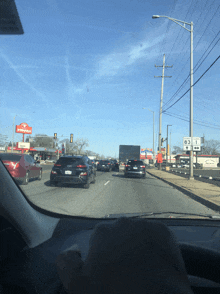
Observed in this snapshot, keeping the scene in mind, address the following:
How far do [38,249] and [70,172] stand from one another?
9.32 metres

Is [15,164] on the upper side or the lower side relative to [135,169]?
upper

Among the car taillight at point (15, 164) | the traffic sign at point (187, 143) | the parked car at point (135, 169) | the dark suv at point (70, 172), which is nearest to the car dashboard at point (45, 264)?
the car taillight at point (15, 164)

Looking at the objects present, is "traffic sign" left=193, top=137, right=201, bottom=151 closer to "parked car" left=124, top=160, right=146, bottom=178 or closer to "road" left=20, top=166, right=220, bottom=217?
"parked car" left=124, top=160, right=146, bottom=178

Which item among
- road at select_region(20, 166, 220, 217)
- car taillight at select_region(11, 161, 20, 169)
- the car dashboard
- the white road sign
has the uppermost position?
the white road sign

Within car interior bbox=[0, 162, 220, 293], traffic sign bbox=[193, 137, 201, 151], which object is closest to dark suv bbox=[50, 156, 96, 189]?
car interior bbox=[0, 162, 220, 293]

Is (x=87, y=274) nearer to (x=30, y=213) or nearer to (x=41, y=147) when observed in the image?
(x=30, y=213)

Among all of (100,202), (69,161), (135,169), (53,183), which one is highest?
(69,161)

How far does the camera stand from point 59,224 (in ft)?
9.95

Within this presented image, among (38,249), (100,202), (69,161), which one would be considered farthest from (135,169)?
(38,249)

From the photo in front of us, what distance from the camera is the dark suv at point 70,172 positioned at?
35.1 feet

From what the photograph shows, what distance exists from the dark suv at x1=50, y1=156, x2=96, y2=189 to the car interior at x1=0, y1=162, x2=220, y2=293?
792cm

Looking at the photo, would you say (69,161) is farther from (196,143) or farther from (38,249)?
(196,143)

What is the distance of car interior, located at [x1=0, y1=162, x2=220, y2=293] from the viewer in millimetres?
1713

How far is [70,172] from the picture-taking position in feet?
37.8
